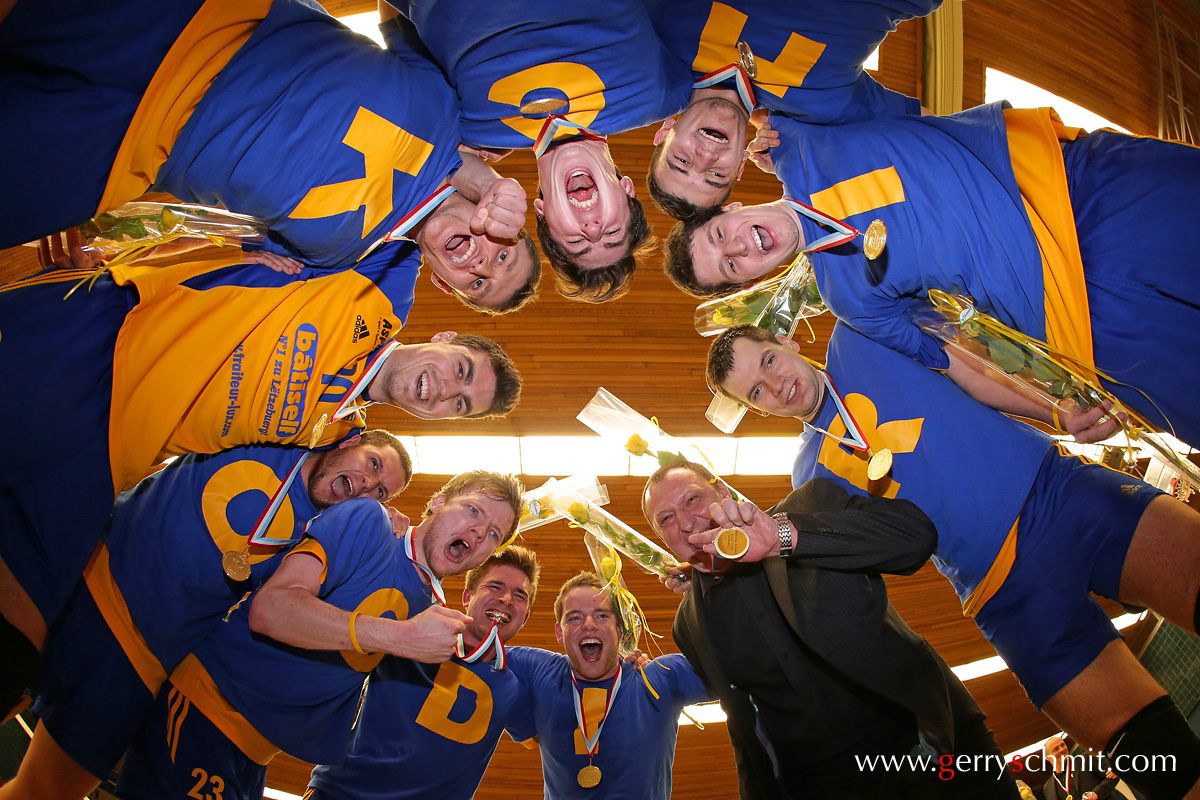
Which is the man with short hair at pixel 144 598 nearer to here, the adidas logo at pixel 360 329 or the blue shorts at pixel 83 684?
the blue shorts at pixel 83 684

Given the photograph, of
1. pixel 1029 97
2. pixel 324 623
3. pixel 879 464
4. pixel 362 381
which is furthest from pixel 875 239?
pixel 1029 97

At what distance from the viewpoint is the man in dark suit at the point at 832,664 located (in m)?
2.02

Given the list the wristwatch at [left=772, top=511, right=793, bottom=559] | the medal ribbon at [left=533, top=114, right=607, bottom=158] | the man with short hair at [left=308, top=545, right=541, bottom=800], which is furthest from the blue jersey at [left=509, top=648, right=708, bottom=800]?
the medal ribbon at [left=533, top=114, right=607, bottom=158]

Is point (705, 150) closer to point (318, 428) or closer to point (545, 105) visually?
point (545, 105)

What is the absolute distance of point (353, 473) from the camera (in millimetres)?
2709

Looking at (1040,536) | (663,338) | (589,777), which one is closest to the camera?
(1040,536)

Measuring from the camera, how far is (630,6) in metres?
1.76

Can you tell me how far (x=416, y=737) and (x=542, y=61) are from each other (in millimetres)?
2829

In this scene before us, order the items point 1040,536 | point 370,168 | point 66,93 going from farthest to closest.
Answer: point 1040,536 < point 370,168 < point 66,93

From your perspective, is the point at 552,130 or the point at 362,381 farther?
the point at 362,381

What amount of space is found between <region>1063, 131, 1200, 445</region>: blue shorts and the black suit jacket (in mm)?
762

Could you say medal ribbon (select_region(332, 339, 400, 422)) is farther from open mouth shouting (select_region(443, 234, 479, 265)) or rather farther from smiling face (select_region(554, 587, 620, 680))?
smiling face (select_region(554, 587, 620, 680))

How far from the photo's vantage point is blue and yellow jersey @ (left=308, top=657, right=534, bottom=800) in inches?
111

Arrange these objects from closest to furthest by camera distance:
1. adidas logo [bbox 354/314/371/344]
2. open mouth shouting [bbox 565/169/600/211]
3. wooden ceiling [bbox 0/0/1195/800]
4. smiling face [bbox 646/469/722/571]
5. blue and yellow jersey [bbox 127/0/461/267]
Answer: blue and yellow jersey [bbox 127/0/461/267], open mouth shouting [bbox 565/169/600/211], adidas logo [bbox 354/314/371/344], smiling face [bbox 646/469/722/571], wooden ceiling [bbox 0/0/1195/800]
